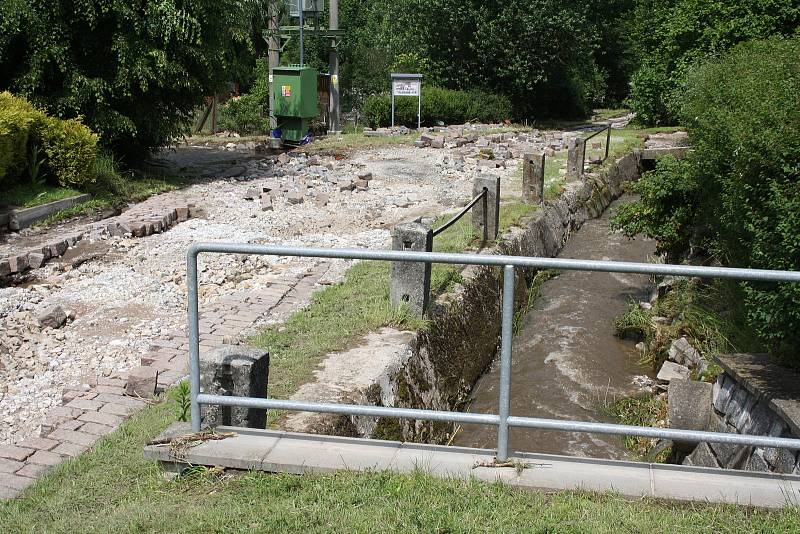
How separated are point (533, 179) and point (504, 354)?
9202 millimetres

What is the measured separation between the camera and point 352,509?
3.54 metres

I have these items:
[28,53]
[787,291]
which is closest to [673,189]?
[787,291]

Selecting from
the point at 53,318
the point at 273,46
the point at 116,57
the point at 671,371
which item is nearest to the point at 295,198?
the point at 116,57

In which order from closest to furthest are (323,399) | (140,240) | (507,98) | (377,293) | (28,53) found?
(323,399)
(377,293)
(140,240)
(28,53)
(507,98)

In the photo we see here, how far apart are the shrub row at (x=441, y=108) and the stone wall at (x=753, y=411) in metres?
20.4

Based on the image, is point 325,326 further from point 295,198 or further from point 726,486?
point 295,198

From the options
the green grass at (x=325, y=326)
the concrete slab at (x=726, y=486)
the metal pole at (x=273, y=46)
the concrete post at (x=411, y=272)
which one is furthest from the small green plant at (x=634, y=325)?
the metal pole at (x=273, y=46)

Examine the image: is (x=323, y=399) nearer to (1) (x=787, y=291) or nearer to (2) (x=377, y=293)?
(2) (x=377, y=293)

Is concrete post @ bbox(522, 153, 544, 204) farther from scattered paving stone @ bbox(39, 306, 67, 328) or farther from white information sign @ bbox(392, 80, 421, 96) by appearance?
white information sign @ bbox(392, 80, 421, 96)

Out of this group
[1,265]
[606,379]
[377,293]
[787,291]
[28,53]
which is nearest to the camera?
[787,291]

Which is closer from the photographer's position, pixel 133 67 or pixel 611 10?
pixel 133 67

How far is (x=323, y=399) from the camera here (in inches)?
220

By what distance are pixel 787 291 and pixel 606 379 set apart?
3948mm

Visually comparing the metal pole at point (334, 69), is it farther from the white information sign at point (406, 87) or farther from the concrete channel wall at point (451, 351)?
the concrete channel wall at point (451, 351)
